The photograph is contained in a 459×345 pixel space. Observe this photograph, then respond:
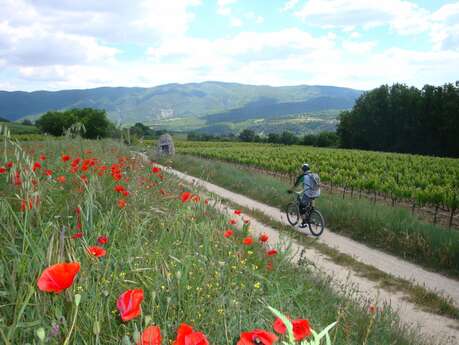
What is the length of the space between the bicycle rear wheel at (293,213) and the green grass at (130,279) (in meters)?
6.47

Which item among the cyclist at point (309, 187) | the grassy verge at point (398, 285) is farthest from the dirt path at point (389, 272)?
the cyclist at point (309, 187)

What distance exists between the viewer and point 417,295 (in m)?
7.34

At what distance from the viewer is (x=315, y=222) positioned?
446 inches

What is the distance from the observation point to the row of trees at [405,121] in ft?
172

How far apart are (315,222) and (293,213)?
1289mm

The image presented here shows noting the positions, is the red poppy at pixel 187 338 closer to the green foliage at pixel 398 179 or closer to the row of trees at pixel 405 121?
the green foliage at pixel 398 179

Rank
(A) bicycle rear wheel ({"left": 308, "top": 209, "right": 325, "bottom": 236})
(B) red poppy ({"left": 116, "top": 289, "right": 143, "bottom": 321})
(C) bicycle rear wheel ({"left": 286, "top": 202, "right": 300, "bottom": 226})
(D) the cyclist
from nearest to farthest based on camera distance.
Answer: (B) red poppy ({"left": 116, "top": 289, "right": 143, "bottom": 321}) < (A) bicycle rear wheel ({"left": 308, "top": 209, "right": 325, "bottom": 236}) < (D) the cyclist < (C) bicycle rear wheel ({"left": 286, "top": 202, "right": 300, "bottom": 226})

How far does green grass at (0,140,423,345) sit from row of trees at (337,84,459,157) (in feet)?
178

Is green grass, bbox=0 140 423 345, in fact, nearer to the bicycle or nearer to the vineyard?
the bicycle

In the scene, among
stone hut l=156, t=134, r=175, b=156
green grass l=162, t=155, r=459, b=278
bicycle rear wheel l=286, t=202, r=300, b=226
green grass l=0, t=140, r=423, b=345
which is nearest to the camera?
green grass l=0, t=140, r=423, b=345

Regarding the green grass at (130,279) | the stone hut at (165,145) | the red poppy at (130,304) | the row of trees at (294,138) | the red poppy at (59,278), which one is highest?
the red poppy at (59,278)

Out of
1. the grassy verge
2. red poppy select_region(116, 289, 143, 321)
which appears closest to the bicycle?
the grassy verge

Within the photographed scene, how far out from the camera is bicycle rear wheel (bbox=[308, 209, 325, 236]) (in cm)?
1114

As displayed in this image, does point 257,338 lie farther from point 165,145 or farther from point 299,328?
point 165,145
